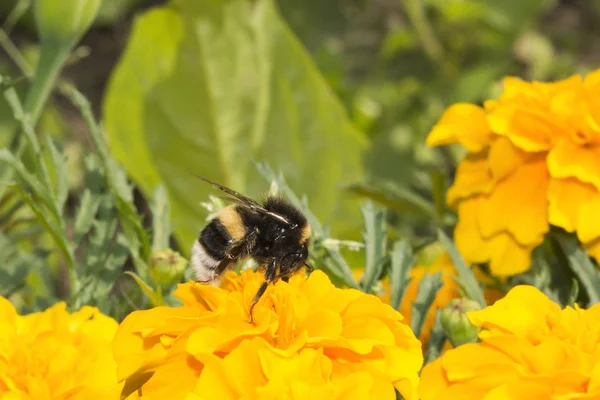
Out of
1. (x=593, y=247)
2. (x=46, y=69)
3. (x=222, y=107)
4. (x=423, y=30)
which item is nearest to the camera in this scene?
(x=593, y=247)

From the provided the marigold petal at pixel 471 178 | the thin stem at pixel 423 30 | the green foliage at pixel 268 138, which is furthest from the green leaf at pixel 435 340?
the thin stem at pixel 423 30

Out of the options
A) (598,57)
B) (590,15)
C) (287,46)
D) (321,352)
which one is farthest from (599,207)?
(590,15)

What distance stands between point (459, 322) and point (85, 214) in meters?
0.36

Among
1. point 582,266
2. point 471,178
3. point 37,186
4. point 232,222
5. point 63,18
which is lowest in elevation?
point 582,266

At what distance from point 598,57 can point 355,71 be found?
702mm

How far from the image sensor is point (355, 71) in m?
2.41

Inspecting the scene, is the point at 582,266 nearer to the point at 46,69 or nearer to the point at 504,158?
the point at 504,158

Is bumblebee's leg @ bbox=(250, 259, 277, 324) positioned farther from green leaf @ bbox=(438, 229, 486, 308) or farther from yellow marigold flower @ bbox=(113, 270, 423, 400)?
green leaf @ bbox=(438, 229, 486, 308)

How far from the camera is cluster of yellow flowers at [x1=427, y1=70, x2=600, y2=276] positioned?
0.71 meters

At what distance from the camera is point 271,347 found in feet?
1.67

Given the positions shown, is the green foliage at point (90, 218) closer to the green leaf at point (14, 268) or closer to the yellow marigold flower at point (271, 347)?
the green leaf at point (14, 268)

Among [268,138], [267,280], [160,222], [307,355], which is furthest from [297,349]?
[268,138]

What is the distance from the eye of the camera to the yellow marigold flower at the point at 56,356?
58cm

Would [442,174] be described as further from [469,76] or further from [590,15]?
[590,15]
